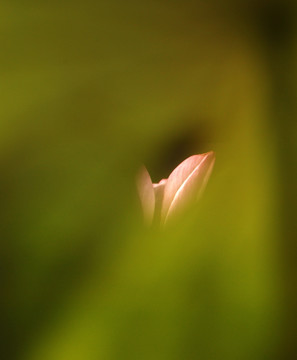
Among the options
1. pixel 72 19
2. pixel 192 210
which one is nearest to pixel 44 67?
pixel 72 19

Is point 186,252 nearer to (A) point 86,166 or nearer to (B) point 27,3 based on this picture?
(A) point 86,166

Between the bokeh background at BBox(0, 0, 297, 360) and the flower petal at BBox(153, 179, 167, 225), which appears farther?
the flower petal at BBox(153, 179, 167, 225)

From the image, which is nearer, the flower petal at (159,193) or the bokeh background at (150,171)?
the bokeh background at (150,171)
